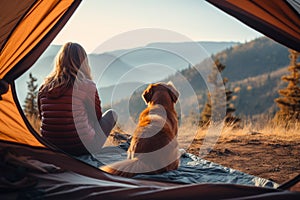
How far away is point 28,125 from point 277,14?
86.0 inches

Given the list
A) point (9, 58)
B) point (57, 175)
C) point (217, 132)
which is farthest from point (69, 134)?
point (217, 132)

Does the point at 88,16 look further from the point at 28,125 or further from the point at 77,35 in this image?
the point at 28,125

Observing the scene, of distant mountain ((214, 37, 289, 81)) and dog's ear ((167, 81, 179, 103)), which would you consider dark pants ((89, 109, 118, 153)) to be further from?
distant mountain ((214, 37, 289, 81))

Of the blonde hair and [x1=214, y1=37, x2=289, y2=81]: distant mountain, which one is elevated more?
[x1=214, y1=37, x2=289, y2=81]: distant mountain

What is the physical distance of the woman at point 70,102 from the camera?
311 cm

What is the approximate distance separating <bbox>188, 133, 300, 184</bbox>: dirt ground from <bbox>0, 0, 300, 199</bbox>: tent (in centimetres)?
129

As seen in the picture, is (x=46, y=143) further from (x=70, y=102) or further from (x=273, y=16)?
(x=273, y=16)

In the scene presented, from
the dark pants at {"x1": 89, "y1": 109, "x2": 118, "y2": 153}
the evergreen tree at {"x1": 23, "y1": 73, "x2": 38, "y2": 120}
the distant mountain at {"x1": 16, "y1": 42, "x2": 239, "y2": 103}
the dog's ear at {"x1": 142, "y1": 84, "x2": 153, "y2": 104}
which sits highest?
the distant mountain at {"x1": 16, "y1": 42, "x2": 239, "y2": 103}

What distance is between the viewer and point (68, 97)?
310cm

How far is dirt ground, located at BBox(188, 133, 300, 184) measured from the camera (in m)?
3.65

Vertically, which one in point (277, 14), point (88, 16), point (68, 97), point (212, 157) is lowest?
point (212, 157)

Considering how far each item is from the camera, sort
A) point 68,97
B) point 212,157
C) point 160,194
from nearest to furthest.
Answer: point 160,194 < point 68,97 < point 212,157

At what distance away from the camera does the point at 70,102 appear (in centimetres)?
312

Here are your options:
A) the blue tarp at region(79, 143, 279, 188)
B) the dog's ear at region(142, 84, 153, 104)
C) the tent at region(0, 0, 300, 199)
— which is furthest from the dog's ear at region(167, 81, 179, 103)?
the tent at region(0, 0, 300, 199)
